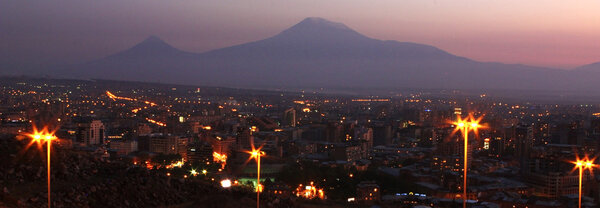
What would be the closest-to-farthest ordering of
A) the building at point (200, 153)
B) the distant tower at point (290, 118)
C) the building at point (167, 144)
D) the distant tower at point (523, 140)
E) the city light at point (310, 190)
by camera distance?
1. the city light at point (310, 190)
2. the building at point (200, 153)
3. the building at point (167, 144)
4. the distant tower at point (523, 140)
5. the distant tower at point (290, 118)

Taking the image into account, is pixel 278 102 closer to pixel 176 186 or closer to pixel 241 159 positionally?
pixel 241 159

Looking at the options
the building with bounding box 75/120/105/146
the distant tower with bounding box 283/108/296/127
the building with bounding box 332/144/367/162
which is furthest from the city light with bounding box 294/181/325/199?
the distant tower with bounding box 283/108/296/127

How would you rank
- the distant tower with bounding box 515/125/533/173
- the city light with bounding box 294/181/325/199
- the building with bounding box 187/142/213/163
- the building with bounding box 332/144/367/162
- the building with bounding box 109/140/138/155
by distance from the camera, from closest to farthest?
the city light with bounding box 294/181/325/199, the building with bounding box 187/142/213/163, the building with bounding box 332/144/367/162, the building with bounding box 109/140/138/155, the distant tower with bounding box 515/125/533/173

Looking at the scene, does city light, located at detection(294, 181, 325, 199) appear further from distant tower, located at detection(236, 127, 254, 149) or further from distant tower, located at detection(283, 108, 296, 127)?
distant tower, located at detection(283, 108, 296, 127)

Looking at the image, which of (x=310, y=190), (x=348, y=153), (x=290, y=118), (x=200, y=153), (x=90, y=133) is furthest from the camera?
(x=290, y=118)

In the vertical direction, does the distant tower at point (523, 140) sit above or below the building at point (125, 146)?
above

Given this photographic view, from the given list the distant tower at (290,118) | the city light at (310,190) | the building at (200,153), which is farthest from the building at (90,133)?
the distant tower at (290,118)

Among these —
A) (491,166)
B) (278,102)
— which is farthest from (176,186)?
(278,102)

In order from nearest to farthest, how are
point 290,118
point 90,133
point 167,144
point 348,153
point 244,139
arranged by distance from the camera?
point 348,153, point 167,144, point 244,139, point 90,133, point 290,118

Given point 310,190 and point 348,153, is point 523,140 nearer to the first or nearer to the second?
point 348,153

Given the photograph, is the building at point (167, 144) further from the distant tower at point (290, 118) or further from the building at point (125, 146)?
the distant tower at point (290, 118)

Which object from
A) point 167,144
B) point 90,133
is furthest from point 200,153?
point 90,133
